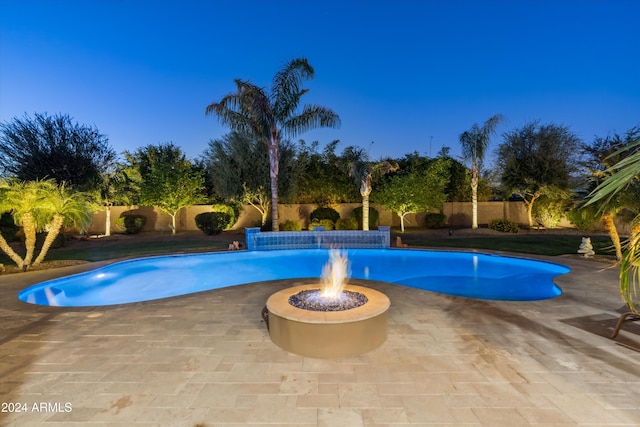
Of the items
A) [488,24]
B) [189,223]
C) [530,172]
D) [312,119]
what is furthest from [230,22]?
[530,172]

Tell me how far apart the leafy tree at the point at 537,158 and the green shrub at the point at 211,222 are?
1599 cm

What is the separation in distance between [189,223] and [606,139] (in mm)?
22437

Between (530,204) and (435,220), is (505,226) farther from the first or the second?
(435,220)

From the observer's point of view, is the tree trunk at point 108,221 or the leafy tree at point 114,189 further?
Result: the tree trunk at point 108,221

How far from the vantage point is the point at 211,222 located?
17.0 meters

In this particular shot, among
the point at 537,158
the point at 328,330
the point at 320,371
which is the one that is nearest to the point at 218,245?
the point at 328,330

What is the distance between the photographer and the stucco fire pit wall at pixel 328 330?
393 cm

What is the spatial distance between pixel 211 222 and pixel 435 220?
13090 mm

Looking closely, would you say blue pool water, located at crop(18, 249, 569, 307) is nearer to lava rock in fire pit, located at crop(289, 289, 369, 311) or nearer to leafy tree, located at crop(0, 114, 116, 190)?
lava rock in fire pit, located at crop(289, 289, 369, 311)

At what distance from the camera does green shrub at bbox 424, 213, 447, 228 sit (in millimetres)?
19031

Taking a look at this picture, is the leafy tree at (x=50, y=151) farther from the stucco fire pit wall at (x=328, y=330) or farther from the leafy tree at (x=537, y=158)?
the leafy tree at (x=537, y=158)

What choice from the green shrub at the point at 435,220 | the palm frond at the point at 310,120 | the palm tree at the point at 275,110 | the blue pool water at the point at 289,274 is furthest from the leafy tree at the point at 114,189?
the green shrub at the point at 435,220

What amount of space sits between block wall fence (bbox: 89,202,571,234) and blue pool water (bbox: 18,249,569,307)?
742 centimetres

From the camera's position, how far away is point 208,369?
12.1ft
